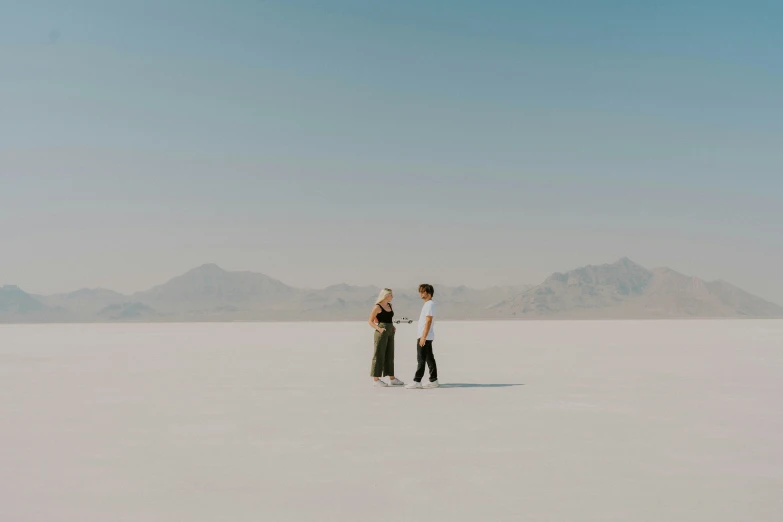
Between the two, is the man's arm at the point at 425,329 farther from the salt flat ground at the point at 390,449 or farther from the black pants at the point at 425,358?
the salt flat ground at the point at 390,449

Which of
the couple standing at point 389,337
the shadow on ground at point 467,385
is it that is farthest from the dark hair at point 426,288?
the shadow on ground at point 467,385

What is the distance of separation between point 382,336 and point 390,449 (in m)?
6.51

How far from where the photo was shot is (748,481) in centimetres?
692

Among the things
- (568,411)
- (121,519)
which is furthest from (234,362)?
(121,519)

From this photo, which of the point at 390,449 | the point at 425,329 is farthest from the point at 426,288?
the point at 390,449

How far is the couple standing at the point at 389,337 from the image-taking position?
14.6 metres

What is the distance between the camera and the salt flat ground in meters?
6.09

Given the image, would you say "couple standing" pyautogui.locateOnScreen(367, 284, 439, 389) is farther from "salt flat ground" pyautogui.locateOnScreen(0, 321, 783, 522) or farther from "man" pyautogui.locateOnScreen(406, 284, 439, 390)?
"salt flat ground" pyautogui.locateOnScreen(0, 321, 783, 522)

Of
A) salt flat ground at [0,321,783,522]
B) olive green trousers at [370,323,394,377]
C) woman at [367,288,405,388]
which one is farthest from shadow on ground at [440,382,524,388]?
olive green trousers at [370,323,394,377]

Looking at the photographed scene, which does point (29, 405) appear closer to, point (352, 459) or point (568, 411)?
point (352, 459)

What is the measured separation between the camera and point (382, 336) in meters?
14.9

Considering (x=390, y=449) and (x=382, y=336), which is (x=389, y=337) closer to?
(x=382, y=336)

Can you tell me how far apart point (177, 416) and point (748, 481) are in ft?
25.6

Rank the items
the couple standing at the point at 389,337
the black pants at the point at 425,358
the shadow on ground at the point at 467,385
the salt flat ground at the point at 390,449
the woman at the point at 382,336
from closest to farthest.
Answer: the salt flat ground at the point at 390,449 → the black pants at the point at 425,358 → the couple standing at the point at 389,337 → the woman at the point at 382,336 → the shadow on ground at the point at 467,385
